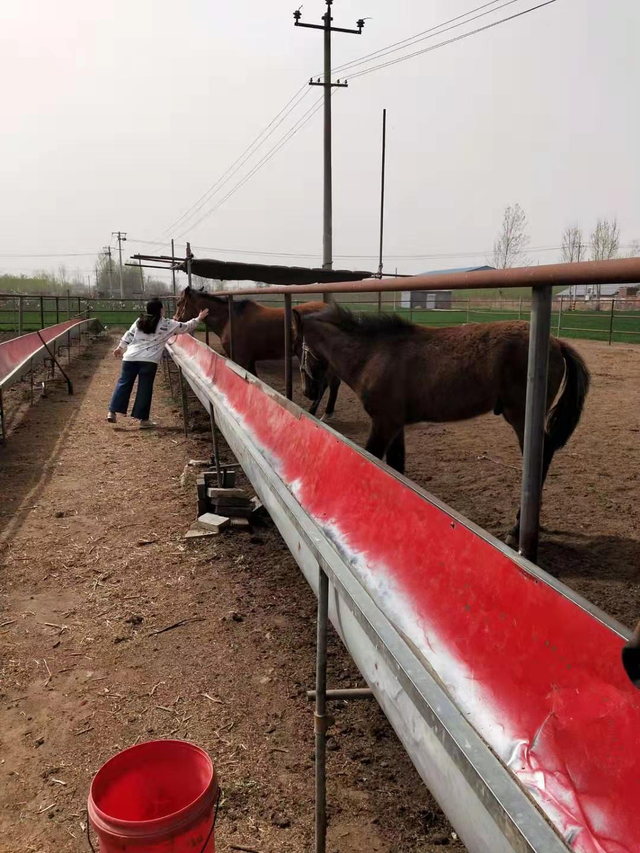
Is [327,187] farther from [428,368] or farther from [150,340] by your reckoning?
[428,368]

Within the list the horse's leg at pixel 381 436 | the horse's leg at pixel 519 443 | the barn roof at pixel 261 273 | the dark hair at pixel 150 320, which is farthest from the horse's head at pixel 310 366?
the barn roof at pixel 261 273

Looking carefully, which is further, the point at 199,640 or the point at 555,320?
the point at 555,320

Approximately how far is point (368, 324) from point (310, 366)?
101cm

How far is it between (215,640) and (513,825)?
2.16 metres

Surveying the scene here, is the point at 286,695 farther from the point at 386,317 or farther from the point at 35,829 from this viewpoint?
the point at 386,317

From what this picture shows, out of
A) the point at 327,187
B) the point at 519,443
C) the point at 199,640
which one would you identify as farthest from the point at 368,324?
the point at 327,187

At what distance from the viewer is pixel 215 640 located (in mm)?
2850

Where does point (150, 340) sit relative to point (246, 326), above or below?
below

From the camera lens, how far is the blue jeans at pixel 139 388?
7441 mm

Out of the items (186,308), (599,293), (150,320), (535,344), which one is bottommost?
(535,344)

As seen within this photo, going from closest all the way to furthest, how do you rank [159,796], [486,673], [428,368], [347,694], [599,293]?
[486,673] → [159,796] → [347,694] → [428,368] → [599,293]

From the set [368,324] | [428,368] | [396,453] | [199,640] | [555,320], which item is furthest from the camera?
[555,320]

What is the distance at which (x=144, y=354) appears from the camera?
7.51 meters

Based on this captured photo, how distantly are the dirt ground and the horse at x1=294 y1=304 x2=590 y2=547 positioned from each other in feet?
2.96
